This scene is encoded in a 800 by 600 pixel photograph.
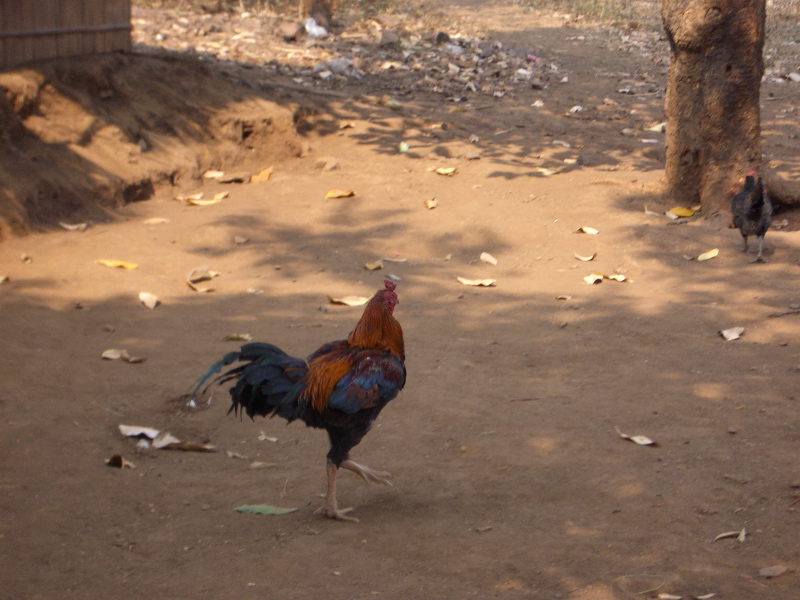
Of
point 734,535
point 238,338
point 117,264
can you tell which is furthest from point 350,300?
point 734,535

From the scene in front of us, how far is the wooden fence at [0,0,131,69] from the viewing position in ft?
29.8

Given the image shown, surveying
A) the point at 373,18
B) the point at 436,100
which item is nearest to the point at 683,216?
the point at 436,100

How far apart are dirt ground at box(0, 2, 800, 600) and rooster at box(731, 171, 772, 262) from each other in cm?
32

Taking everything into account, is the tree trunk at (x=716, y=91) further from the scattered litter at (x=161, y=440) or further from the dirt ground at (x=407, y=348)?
the scattered litter at (x=161, y=440)

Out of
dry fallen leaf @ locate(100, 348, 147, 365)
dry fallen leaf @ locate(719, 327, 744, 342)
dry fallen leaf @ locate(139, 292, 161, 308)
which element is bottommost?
dry fallen leaf @ locate(100, 348, 147, 365)

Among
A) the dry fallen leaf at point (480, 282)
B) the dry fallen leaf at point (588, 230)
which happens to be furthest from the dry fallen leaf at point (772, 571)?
the dry fallen leaf at point (588, 230)

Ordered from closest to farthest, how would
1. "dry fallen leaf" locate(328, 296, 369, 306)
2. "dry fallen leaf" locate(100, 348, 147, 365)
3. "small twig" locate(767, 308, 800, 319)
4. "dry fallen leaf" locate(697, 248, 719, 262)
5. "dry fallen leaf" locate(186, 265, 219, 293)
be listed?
1. "dry fallen leaf" locate(100, 348, 147, 365)
2. "small twig" locate(767, 308, 800, 319)
3. "dry fallen leaf" locate(328, 296, 369, 306)
4. "dry fallen leaf" locate(186, 265, 219, 293)
5. "dry fallen leaf" locate(697, 248, 719, 262)

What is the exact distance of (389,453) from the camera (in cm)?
466

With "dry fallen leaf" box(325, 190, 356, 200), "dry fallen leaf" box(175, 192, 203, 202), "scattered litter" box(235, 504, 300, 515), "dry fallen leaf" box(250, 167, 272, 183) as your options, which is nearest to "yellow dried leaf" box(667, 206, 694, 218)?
"dry fallen leaf" box(325, 190, 356, 200)

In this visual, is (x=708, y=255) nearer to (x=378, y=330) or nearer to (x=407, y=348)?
(x=407, y=348)

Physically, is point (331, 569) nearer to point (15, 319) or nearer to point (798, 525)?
point (798, 525)

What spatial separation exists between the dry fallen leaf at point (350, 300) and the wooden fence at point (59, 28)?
5348 millimetres

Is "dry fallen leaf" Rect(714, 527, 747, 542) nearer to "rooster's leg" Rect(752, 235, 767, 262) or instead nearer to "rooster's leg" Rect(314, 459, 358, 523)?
"rooster's leg" Rect(314, 459, 358, 523)

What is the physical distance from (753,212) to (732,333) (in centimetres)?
189
